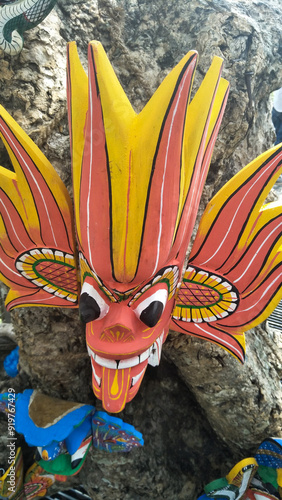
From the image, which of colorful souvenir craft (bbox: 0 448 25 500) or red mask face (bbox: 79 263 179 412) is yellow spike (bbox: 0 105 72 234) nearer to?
red mask face (bbox: 79 263 179 412)

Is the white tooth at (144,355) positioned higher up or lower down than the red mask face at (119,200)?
lower down

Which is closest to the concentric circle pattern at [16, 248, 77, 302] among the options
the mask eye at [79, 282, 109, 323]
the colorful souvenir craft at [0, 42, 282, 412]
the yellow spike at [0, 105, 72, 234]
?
the colorful souvenir craft at [0, 42, 282, 412]

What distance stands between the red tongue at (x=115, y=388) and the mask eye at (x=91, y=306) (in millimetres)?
178

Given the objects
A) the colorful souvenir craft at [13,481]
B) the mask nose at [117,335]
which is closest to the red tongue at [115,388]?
the mask nose at [117,335]

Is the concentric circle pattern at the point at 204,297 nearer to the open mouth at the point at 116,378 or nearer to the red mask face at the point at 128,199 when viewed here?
the red mask face at the point at 128,199

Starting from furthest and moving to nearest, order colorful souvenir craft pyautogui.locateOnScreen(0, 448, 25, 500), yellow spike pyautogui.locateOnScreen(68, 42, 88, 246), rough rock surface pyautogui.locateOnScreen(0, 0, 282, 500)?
colorful souvenir craft pyautogui.locateOnScreen(0, 448, 25, 500)
rough rock surface pyautogui.locateOnScreen(0, 0, 282, 500)
yellow spike pyautogui.locateOnScreen(68, 42, 88, 246)

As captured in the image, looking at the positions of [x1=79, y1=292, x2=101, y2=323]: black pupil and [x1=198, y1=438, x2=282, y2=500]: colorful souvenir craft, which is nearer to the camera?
[x1=79, y1=292, x2=101, y2=323]: black pupil

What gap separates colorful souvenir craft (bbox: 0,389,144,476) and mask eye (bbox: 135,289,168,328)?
1017mm

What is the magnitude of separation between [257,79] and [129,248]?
4.79 ft

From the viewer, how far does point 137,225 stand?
0.86m

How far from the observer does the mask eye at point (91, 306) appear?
931 mm

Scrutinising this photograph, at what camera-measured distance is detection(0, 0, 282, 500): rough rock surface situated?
1.51 m

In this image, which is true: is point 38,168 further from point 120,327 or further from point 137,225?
point 120,327

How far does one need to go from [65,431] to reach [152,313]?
1152mm
